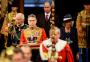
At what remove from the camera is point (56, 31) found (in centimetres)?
1051

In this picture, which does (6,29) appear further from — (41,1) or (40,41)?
(41,1)

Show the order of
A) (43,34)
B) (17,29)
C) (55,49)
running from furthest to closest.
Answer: (17,29) < (43,34) < (55,49)

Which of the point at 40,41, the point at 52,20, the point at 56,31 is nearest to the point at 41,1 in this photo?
the point at 52,20

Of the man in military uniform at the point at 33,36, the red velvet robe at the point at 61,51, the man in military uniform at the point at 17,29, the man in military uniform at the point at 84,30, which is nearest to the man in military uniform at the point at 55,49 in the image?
the red velvet robe at the point at 61,51

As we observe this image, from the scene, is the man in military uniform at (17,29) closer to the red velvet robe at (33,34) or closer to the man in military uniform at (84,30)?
the red velvet robe at (33,34)

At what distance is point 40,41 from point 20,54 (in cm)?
416

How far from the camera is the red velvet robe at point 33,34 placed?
37.7 feet

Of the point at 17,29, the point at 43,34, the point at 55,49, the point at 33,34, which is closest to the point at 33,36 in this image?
the point at 33,34

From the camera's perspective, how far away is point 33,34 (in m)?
11.5

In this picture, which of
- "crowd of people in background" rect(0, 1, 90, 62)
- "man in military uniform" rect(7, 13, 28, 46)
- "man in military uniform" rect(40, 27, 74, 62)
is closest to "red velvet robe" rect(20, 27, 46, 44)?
"crowd of people in background" rect(0, 1, 90, 62)

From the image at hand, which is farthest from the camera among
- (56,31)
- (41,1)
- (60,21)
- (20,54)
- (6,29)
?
(41,1)

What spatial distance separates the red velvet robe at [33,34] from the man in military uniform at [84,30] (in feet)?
2.63

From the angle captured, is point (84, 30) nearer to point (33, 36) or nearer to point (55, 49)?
point (33, 36)

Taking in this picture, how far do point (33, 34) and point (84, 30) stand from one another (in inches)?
44.3
